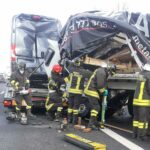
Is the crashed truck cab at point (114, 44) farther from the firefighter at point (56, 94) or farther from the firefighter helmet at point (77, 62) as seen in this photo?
the firefighter at point (56, 94)

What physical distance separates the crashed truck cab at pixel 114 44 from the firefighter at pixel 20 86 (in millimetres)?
1210

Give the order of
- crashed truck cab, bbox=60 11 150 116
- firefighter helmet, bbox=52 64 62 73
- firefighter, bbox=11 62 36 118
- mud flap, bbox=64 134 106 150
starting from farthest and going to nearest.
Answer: firefighter, bbox=11 62 36 118 → firefighter helmet, bbox=52 64 62 73 → crashed truck cab, bbox=60 11 150 116 → mud flap, bbox=64 134 106 150

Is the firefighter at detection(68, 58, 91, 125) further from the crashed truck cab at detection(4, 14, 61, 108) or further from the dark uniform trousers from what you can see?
the crashed truck cab at detection(4, 14, 61, 108)

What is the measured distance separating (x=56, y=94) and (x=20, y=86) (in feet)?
3.26

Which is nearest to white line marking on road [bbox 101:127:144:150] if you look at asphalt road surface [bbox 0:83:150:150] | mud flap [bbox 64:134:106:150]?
asphalt road surface [bbox 0:83:150:150]

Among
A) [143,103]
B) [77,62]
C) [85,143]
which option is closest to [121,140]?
[143,103]

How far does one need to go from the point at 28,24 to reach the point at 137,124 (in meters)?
6.62

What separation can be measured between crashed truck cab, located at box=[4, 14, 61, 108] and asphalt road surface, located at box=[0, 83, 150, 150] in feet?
6.15

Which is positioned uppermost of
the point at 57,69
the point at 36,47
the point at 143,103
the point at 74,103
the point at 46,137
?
the point at 36,47

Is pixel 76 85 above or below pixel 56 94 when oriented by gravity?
above

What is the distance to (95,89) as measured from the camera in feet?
33.2

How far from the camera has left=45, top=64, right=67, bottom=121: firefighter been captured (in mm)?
11625

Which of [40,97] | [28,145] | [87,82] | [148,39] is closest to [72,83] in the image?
[87,82]

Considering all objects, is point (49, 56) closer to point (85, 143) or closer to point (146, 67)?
point (146, 67)
